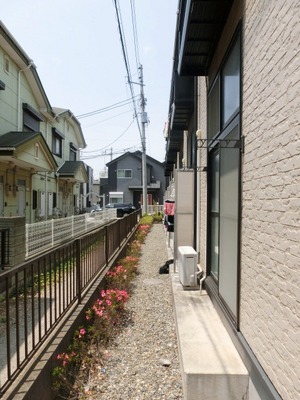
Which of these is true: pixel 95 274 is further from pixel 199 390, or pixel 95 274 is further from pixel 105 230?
pixel 199 390

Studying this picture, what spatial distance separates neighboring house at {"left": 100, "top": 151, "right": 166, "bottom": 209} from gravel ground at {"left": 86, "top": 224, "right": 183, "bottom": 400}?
29980mm

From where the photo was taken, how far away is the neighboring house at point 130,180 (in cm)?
3528

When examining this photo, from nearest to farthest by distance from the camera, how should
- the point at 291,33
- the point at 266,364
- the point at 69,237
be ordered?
the point at 291,33 → the point at 266,364 → the point at 69,237

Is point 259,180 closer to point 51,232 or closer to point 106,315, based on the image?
point 106,315

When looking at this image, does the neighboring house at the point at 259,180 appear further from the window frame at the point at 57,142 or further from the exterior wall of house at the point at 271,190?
the window frame at the point at 57,142

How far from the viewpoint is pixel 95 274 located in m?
5.16

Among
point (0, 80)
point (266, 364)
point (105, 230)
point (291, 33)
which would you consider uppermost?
point (0, 80)

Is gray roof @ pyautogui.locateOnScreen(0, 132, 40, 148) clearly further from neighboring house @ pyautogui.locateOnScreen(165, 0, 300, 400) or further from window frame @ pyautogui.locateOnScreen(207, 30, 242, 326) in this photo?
neighboring house @ pyautogui.locateOnScreen(165, 0, 300, 400)

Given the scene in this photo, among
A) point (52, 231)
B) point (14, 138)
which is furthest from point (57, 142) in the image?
point (52, 231)

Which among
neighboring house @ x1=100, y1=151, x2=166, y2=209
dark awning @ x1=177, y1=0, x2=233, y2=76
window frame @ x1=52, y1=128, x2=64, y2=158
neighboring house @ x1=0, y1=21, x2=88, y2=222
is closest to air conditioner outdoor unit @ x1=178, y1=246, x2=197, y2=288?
dark awning @ x1=177, y1=0, x2=233, y2=76

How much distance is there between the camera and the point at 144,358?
3326 mm

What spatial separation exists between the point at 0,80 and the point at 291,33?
9923mm

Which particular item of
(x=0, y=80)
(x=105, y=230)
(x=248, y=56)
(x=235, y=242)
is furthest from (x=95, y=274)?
(x=0, y=80)

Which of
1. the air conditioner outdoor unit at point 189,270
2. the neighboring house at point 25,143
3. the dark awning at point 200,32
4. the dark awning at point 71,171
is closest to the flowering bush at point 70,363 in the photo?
the air conditioner outdoor unit at point 189,270
